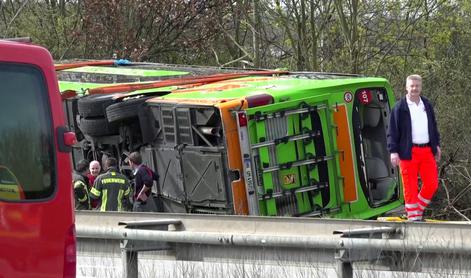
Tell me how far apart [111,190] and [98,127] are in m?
1.52

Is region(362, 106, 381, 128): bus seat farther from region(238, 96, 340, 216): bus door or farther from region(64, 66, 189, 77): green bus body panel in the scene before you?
region(64, 66, 189, 77): green bus body panel

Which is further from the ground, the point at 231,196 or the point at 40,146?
the point at 40,146

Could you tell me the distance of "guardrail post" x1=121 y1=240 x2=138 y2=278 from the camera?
23.9 feet

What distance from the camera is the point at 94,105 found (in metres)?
13.4

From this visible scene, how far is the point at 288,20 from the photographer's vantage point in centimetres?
2153

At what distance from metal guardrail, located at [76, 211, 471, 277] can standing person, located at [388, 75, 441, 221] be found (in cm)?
322

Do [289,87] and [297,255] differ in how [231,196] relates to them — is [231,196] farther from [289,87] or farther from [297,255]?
[297,255]

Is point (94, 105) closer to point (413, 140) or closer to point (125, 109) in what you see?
point (125, 109)

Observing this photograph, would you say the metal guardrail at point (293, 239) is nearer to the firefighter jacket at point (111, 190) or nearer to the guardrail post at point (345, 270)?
the guardrail post at point (345, 270)

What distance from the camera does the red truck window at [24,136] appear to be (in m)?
5.64

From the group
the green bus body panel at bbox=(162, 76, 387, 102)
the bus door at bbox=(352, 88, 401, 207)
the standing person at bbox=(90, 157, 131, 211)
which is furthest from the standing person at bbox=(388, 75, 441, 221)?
the standing person at bbox=(90, 157, 131, 211)

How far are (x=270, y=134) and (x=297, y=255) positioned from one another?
5.27 meters

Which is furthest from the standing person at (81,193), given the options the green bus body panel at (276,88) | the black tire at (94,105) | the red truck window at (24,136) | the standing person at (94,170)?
the red truck window at (24,136)

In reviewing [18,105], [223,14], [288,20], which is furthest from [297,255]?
[223,14]
